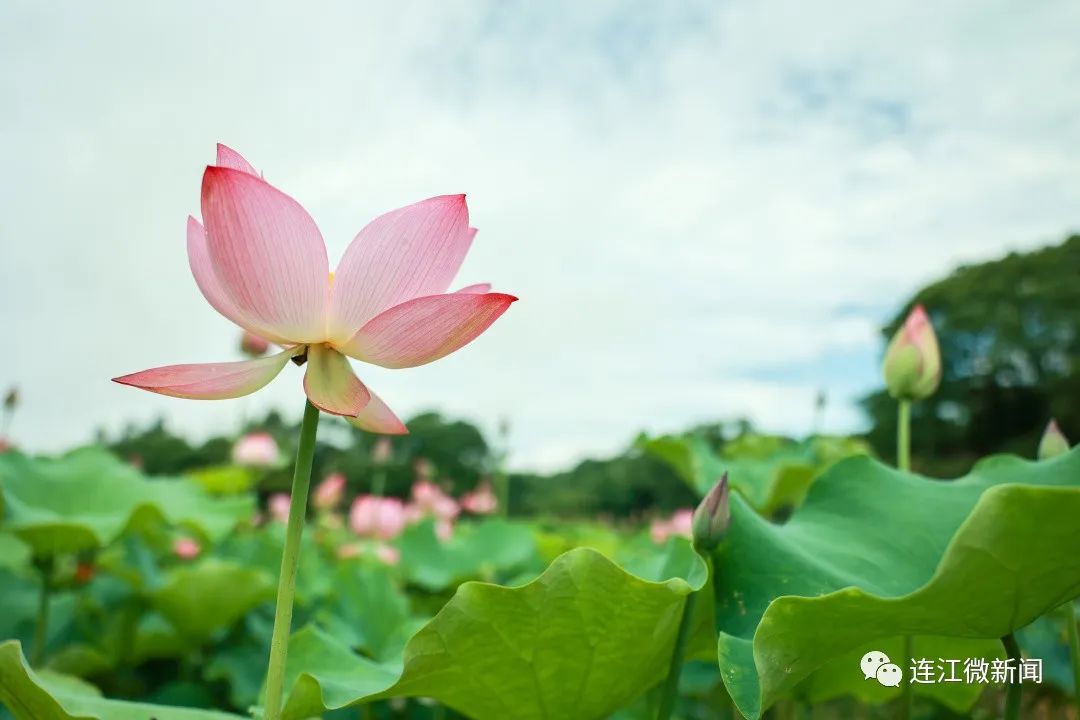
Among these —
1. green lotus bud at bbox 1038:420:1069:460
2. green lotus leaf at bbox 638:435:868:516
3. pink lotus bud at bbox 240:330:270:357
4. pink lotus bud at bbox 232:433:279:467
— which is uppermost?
pink lotus bud at bbox 240:330:270:357

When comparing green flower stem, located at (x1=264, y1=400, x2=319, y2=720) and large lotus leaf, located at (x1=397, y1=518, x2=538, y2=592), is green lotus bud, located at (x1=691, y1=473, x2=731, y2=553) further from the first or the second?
large lotus leaf, located at (x1=397, y1=518, x2=538, y2=592)

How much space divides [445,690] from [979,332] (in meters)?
14.3

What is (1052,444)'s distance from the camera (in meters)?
0.89

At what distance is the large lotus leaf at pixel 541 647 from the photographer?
58cm

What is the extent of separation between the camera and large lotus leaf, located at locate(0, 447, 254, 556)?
1.19 meters

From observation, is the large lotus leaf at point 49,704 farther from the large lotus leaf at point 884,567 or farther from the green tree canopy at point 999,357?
the green tree canopy at point 999,357

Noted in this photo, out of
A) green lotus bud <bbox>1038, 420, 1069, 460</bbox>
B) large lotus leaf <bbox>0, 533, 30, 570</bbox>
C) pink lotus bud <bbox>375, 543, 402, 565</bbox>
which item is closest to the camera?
green lotus bud <bbox>1038, 420, 1069, 460</bbox>

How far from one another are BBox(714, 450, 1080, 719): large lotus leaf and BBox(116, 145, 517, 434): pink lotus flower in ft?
0.97

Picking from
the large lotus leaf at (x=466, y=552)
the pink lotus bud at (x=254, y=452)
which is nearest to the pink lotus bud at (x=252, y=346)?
the pink lotus bud at (x=254, y=452)

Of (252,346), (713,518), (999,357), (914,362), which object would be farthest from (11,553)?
(999,357)

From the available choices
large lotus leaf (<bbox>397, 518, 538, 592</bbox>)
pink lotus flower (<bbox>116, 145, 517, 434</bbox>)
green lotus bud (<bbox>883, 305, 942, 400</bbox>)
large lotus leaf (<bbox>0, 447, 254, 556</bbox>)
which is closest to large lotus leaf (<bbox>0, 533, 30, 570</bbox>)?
large lotus leaf (<bbox>0, 447, 254, 556</bbox>)

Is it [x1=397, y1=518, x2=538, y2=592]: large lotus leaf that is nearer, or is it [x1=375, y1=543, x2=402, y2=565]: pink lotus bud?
[x1=397, y1=518, x2=538, y2=592]: large lotus leaf

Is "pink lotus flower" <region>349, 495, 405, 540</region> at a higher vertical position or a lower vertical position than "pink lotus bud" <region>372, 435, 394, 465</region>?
lower

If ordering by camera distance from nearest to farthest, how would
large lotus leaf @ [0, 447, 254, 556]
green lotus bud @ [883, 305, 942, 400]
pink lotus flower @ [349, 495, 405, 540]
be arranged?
green lotus bud @ [883, 305, 942, 400] → large lotus leaf @ [0, 447, 254, 556] → pink lotus flower @ [349, 495, 405, 540]
